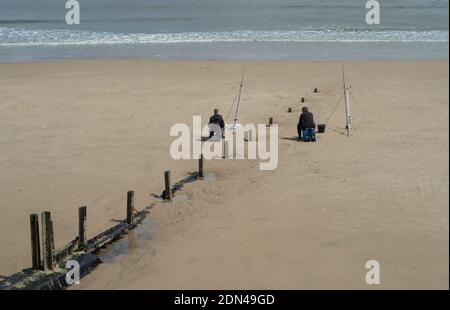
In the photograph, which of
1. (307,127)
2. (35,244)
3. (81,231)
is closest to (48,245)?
(35,244)

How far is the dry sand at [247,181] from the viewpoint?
33.8 ft

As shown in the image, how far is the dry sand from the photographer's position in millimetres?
10297

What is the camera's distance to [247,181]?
15.4m

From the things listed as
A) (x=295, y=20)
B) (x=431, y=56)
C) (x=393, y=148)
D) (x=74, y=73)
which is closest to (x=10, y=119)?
(x=74, y=73)

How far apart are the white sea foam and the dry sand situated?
1220 centimetres

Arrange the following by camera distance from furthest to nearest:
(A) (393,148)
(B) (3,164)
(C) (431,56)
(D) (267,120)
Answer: (C) (431,56) < (D) (267,120) < (B) (3,164) < (A) (393,148)

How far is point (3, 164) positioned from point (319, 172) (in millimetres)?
9616

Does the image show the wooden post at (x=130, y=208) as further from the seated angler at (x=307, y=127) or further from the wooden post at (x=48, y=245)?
the seated angler at (x=307, y=127)

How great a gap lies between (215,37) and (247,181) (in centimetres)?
2832

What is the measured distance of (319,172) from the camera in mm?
15258

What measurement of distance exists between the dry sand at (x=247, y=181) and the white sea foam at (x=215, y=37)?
12197mm

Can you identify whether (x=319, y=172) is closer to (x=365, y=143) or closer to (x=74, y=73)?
(x=365, y=143)

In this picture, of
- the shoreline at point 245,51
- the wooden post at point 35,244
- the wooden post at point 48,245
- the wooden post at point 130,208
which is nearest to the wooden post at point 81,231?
the wooden post at point 48,245

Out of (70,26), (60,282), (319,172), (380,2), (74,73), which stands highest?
(380,2)
